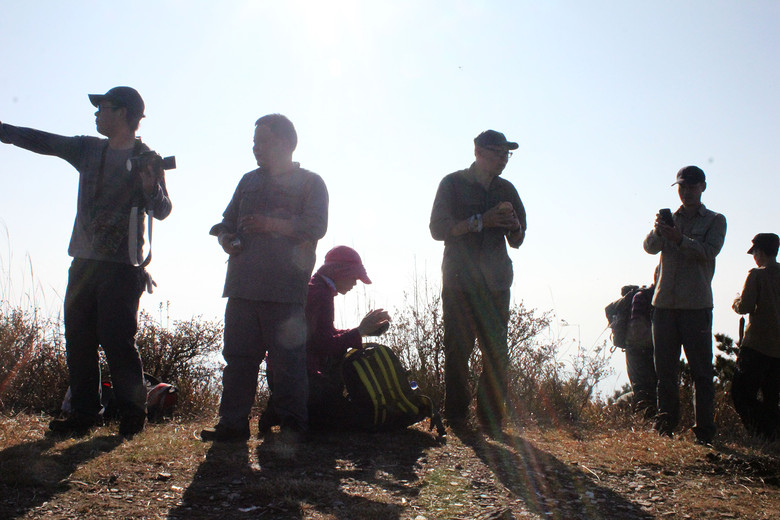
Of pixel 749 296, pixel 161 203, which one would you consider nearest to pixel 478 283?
pixel 161 203

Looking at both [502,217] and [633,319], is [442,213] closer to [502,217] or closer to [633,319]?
[502,217]

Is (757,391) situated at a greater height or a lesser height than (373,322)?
lesser

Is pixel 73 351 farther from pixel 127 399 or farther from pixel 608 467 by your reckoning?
pixel 608 467

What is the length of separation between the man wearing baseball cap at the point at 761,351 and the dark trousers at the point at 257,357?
3773 mm

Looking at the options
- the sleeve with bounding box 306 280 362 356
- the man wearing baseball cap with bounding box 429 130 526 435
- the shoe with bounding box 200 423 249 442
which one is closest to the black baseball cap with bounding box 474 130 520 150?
the man wearing baseball cap with bounding box 429 130 526 435

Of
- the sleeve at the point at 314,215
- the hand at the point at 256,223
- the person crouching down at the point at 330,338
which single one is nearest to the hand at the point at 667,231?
the person crouching down at the point at 330,338

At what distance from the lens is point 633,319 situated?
6980 millimetres

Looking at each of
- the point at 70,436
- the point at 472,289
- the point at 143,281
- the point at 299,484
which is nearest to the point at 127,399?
the point at 70,436

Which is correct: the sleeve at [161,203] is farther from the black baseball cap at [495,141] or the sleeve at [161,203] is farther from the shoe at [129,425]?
the black baseball cap at [495,141]

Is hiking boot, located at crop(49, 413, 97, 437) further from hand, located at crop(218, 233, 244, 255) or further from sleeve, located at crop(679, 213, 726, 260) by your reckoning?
sleeve, located at crop(679, 213, 726, 260)

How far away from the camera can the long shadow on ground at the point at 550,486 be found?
3.20m

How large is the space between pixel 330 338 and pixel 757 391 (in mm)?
3607

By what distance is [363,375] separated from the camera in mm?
4504

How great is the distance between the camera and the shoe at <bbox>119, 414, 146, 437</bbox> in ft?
14.2
